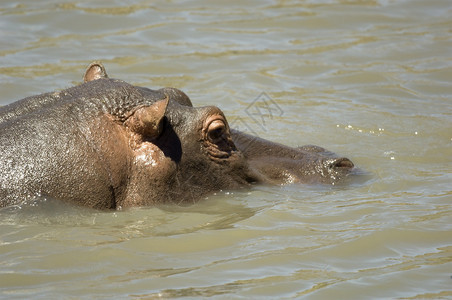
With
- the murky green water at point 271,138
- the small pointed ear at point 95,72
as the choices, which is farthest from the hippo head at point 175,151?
the small pointed ear at point 95,72

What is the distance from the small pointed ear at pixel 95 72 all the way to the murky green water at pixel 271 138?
1.69 m

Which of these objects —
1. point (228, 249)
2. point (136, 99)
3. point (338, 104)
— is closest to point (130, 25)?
point (338, 104)

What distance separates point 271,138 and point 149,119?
3.97 metres

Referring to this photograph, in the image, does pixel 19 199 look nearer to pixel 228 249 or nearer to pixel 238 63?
pixel 228 249

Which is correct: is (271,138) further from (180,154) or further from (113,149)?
(113,149)

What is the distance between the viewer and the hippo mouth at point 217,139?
7285mm

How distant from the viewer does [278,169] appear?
8.05 metres

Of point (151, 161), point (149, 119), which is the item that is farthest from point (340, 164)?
point (149, 119)

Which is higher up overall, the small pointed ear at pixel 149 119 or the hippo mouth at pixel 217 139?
the small pointed ear at pixel 149 119

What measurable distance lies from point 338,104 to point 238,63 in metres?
2.54

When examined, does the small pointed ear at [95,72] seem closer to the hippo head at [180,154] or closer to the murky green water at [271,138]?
the hippo head at [180,154]

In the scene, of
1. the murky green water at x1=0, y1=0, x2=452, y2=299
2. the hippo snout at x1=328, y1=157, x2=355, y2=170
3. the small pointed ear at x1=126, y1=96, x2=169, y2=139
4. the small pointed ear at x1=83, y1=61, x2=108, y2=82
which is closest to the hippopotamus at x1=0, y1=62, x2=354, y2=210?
the small pointed ear at x1=126, y1=96, x2=169, y2=139

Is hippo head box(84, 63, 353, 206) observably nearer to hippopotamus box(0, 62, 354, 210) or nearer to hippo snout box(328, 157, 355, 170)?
hippopotamus box(0, 62, 354, 210)

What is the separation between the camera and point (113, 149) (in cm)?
691
